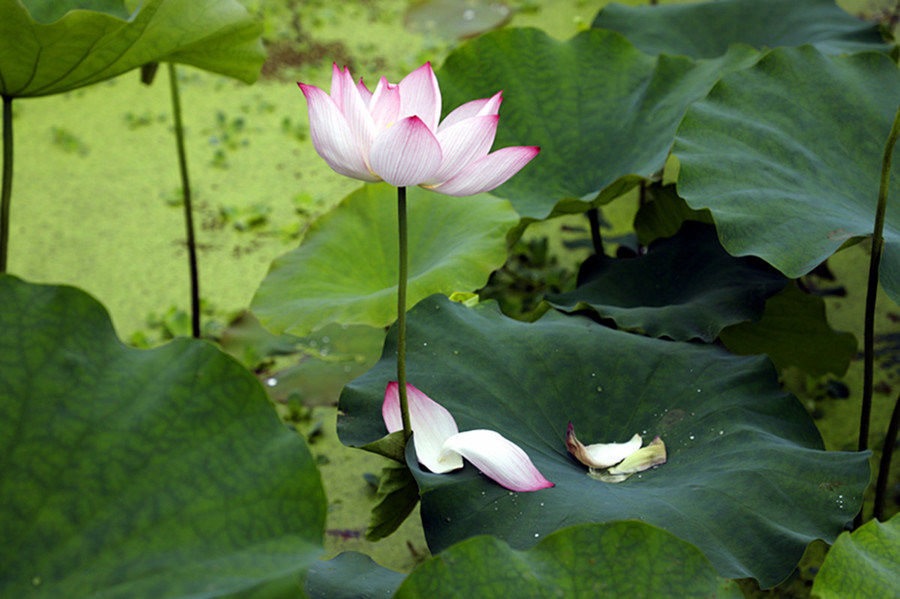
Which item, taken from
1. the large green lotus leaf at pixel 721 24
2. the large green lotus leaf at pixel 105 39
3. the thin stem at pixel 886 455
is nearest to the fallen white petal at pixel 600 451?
the thin stem at pixel 886 455

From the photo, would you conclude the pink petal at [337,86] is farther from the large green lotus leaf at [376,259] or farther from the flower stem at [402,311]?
the large green lotus leaf at [376,259]

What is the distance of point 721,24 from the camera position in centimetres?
191

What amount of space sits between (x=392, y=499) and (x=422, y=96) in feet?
1.59

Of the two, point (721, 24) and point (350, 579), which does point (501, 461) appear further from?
point (721, 24)

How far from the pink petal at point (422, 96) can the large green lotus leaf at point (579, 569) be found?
429mm

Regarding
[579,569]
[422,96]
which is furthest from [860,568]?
[422,96]

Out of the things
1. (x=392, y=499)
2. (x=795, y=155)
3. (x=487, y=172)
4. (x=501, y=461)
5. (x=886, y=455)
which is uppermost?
(x=487, y=172)

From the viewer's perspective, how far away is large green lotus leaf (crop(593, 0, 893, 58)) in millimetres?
1821

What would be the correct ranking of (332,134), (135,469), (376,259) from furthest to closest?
(376,259) < (332,134) < (135,469)

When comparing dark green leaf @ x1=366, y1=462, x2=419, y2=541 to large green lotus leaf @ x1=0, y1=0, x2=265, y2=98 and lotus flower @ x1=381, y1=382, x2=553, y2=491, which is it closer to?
lotus flower @ x1=381, y1=382, x2=553, y2=491

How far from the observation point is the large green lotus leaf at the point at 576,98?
145 centimetres

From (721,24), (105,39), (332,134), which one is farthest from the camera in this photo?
(721,24)

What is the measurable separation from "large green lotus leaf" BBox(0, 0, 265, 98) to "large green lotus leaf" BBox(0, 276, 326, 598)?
56 cm

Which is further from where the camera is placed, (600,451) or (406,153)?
(600,451)
